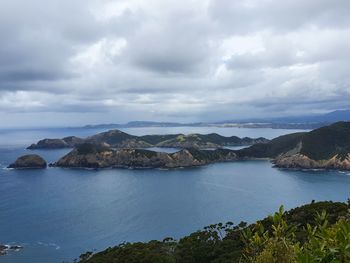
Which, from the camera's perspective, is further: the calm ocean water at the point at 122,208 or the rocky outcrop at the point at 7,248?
the calm ocean water at the point at 122,208

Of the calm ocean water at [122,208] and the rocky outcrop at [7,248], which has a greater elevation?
the calm ocean water at [122,208]

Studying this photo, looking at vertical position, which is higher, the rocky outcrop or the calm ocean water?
the calm ocean water

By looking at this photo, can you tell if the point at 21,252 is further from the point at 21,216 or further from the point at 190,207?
the point at 190,207

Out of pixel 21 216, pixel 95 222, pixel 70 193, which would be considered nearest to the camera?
pixel 95 222

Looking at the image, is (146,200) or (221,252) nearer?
(221,252)

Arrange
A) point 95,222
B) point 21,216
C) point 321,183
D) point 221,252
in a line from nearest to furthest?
point 221,252 < point 95,222 < point 21,216 < point 321,183

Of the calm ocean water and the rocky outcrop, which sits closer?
the rocky outcrop

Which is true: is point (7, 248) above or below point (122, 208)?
below

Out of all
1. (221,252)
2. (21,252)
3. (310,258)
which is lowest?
(21,252)

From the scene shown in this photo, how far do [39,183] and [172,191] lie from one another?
221ft

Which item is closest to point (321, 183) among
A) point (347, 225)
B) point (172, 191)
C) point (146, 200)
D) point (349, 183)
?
point (349, 183)

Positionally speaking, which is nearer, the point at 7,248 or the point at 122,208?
the point at 7,248

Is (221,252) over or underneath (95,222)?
over

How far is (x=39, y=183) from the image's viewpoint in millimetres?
198125
